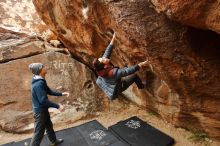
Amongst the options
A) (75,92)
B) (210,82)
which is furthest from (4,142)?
(210,82)

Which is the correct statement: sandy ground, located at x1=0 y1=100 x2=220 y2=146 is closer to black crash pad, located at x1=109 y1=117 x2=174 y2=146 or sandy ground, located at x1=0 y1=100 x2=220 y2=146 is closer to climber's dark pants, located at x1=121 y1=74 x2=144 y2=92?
black crash pad, located at x1=109 y1=117 x2=174 y2=146

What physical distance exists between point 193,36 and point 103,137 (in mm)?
3372

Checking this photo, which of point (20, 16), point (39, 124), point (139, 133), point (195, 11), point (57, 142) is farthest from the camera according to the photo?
point (20, 16)

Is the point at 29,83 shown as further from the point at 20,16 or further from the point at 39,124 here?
the point at 20,16

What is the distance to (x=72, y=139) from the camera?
6.77m

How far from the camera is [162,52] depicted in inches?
197

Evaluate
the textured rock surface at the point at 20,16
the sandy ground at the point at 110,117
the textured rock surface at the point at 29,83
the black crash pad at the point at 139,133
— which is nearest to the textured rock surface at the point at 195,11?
the black crash pad at the point at 139,133

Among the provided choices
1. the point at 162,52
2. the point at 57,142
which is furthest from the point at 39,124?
the point at 162,52

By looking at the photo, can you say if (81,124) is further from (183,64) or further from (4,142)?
(183,64)

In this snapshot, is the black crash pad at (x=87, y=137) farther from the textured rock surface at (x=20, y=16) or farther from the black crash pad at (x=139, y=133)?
the textured rock surface at (x=20, y=16)

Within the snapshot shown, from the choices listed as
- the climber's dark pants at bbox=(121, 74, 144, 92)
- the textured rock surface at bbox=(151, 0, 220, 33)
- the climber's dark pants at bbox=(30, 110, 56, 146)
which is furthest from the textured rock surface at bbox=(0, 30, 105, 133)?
the textured rock surface at bbox=(151, 0, 220, 33)

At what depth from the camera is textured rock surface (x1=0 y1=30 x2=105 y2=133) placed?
25.7 feet

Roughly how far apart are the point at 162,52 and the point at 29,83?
505cm

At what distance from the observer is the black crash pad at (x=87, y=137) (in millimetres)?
6551
